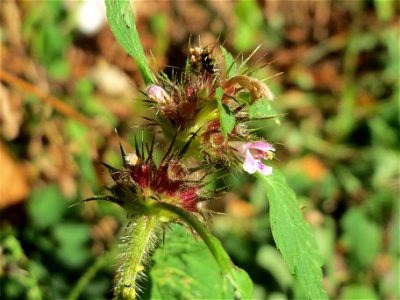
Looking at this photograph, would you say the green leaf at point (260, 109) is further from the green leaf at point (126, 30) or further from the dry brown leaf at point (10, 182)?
the dry brown leaf at point (10, 182)

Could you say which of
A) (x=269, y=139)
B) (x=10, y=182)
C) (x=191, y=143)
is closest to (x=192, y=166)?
(x=191, y=143)

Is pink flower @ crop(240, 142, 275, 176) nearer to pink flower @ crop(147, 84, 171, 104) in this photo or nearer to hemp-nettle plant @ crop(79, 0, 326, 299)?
hemp-nettle plant @ crop(79, 0, 326, 299)

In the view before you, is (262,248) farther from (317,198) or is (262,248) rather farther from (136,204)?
(136,204)

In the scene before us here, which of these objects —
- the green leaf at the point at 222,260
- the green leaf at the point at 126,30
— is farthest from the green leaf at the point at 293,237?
the green leaf at the point at 126,30

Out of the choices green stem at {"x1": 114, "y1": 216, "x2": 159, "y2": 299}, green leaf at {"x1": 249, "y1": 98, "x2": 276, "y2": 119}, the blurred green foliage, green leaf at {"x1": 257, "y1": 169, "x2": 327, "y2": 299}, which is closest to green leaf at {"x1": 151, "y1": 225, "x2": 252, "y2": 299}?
green stem at {"x1": 114, "y1": 216, "x2": 159, "y2": 299}

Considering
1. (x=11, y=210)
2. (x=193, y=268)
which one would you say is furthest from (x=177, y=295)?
(x=11, y=210)

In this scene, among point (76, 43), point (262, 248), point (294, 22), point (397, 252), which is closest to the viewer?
point (262, 248)
